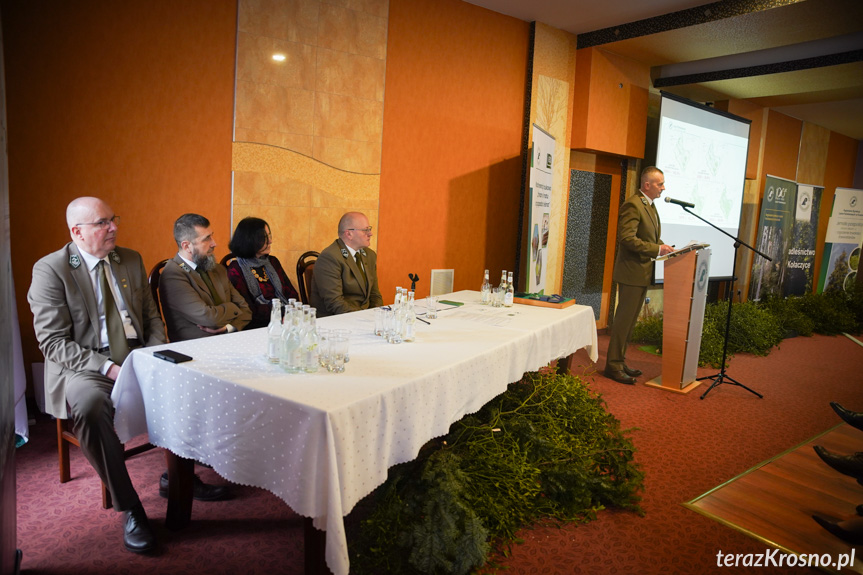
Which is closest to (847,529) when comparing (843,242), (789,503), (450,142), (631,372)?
(789,503)

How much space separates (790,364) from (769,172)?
4.20 meters

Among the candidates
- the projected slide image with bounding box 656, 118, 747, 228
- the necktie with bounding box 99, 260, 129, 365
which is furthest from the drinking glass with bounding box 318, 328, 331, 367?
the projected slide image with bounding box 656, 118, 747, 228

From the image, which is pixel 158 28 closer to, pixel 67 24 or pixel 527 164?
pixel 67 24

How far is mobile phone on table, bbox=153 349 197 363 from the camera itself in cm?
212

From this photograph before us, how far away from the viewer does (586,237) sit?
683 cm

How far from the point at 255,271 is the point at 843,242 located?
34.0 feet

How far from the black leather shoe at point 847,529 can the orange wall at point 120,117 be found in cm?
383

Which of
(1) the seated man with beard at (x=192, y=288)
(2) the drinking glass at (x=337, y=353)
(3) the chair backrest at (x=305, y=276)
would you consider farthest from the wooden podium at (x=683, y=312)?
(1) the seated man with beard at (x=192, y=288)

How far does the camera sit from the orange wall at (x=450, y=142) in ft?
16.9

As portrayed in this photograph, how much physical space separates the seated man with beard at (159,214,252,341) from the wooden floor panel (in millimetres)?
2528

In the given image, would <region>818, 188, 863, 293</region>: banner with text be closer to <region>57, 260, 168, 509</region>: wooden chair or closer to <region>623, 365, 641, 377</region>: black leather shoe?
<region>623, 365, 641, 377</region>: black leather shoe

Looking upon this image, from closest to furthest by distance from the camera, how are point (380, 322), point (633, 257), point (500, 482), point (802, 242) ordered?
point (500, 482), point (380, 322), point (633, 257), point (802, 242)

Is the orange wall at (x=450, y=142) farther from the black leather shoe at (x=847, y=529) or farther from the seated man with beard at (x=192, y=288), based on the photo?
the black leather shoe at (x=847, y=529)

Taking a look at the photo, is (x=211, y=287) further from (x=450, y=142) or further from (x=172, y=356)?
(x=450, y=142)
